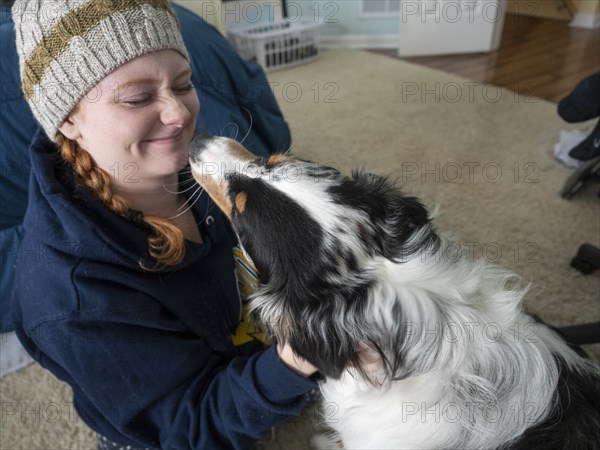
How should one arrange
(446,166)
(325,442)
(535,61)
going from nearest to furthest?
(325,442) < (446,166) < (535,61)

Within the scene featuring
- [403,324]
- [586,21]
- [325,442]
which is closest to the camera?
[403,324]

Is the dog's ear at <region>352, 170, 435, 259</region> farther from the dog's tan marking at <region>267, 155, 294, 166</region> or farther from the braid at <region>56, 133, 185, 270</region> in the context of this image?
the braid at <region>56, 133, 185, 270</region>

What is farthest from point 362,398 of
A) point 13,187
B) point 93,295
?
point 13,187

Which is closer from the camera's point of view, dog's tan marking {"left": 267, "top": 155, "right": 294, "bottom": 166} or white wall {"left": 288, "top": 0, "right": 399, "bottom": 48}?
dog's tan marking {"left": 267, "top": 155, "right": 294, "bottom": 166}

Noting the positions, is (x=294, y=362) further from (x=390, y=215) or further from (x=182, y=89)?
(x=182, y=89)

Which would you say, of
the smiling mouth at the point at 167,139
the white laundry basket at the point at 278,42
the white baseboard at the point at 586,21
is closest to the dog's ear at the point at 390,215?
the smiling mouth at the point at 167,139

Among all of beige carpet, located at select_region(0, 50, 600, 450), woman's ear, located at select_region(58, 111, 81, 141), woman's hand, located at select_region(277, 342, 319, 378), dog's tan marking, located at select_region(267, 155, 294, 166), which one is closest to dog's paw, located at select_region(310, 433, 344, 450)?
beige carpet, located at select_region(0, 50, 600, 450)

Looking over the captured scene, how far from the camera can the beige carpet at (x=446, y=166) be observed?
5.00ft

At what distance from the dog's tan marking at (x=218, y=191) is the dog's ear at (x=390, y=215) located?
290mm

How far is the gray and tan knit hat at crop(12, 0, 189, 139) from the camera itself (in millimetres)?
841

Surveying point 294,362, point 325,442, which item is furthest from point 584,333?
point 294,362

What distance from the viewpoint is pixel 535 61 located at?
3.67 metres

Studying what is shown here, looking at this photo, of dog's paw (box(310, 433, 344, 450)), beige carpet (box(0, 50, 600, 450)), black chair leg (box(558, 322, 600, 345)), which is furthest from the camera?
beige carpet (box(0, 50, 600, 450))

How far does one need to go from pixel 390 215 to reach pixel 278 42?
3.27 metres
